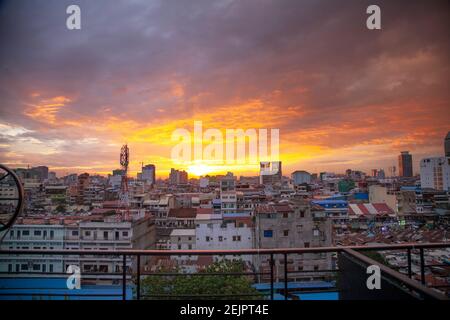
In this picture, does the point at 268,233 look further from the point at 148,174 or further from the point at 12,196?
the point at 12,196

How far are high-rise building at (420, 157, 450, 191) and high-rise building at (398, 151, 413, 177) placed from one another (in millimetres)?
198

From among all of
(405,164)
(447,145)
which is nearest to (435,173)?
(405,164)

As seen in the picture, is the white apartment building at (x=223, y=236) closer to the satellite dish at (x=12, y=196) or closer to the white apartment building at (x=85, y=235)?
the white apartment building at (x=85, y=235)

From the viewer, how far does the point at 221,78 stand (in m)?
4.13

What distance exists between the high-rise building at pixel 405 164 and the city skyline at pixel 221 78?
1.36 ft

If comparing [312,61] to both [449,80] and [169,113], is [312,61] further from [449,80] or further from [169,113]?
[169,113]

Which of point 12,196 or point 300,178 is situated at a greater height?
point 300,178

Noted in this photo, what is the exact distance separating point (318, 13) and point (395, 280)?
330 cm

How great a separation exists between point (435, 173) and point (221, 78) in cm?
456

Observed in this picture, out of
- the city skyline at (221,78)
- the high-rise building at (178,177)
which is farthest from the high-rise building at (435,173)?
the high-rise building at (178,177)

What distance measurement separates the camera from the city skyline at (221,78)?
3.45 metres

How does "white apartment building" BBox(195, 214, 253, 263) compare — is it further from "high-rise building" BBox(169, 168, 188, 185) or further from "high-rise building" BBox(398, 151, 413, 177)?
"high-rise building" BBox(398, 151, 413, 177)

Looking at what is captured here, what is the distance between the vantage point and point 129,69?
3.89 metres

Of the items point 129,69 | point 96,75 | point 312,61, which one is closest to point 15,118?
point 96,75
